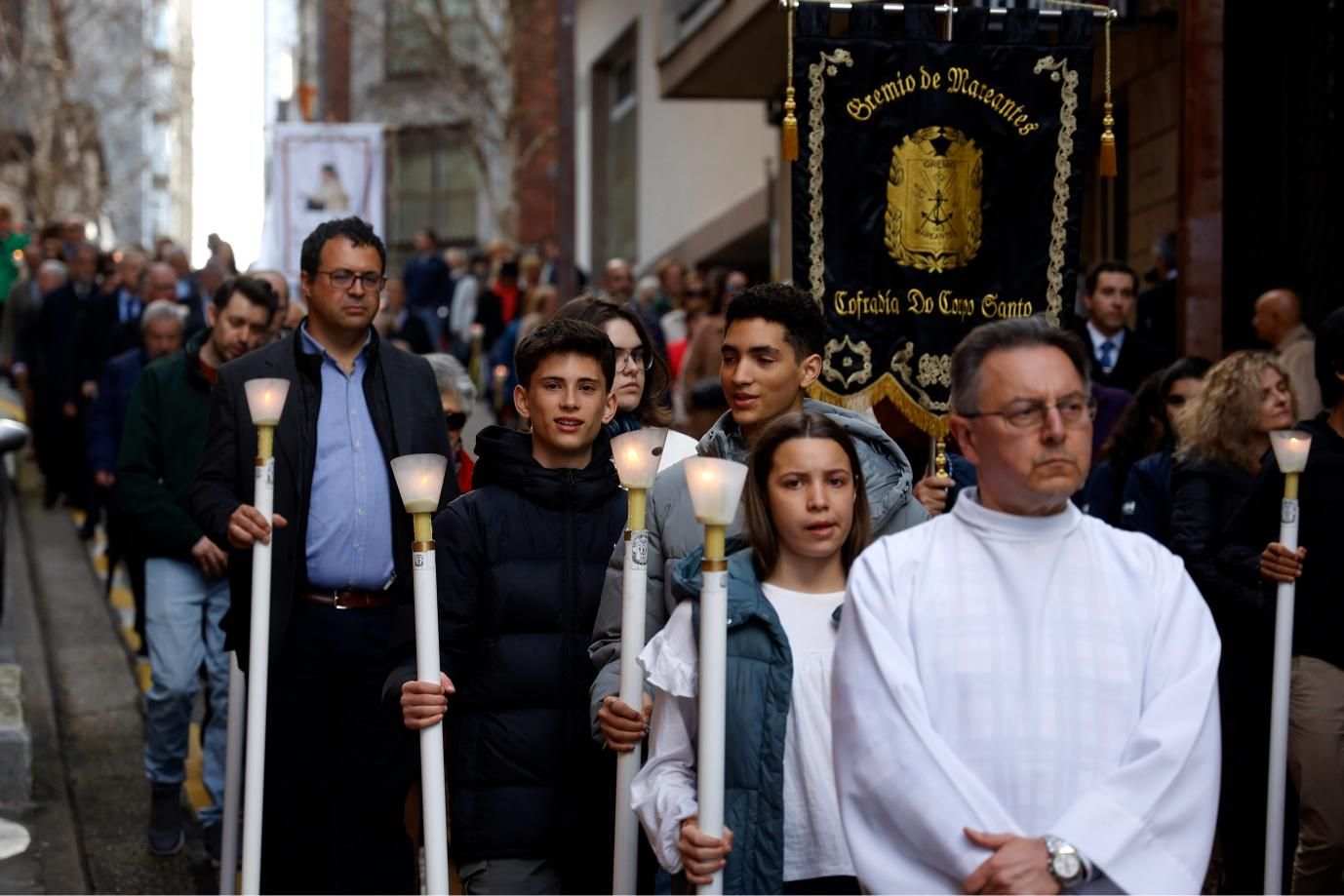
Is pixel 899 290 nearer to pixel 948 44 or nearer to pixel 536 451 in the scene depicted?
pixel 948 44

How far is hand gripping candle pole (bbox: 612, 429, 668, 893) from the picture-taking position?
513cm

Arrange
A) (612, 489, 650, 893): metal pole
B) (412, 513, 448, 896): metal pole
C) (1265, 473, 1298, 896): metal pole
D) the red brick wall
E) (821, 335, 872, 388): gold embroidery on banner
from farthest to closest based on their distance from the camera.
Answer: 1. the red brick wall
2. (821, 335, 872, 388): gold embroidery on banner
3. (1265, 473, 1298, 896): metal pole
4. (612, 489, 650, 893): metal pole
5. (412, 513, 448, 896): metal pole

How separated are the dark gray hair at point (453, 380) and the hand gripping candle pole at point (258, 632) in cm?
201

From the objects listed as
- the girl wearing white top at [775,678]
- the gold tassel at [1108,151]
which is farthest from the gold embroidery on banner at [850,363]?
the girl wearing white top at [775,678]

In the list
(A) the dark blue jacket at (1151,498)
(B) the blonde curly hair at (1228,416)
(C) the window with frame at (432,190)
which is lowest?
(A) the dark blue jacket at (1151,498)

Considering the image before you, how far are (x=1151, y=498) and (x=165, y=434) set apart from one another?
154 inches

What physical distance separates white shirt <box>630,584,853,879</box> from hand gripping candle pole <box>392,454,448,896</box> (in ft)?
1.62

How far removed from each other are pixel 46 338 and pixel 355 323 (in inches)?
478

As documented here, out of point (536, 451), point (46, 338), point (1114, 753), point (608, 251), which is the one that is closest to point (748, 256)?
point (608, 251)

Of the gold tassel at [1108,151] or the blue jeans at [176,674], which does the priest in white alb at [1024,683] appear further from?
the blue jeans at [176,674]

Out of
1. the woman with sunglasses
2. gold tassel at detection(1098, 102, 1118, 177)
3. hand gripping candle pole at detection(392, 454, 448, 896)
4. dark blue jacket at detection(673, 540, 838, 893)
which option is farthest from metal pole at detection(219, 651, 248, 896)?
gold tassel at detection(1098, 102, 1118, 177)

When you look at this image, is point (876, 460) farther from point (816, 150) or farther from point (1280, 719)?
point (816, 150)

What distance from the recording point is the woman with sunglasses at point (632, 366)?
23.6 feet

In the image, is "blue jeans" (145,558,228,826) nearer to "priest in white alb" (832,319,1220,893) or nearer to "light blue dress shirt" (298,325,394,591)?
"light blue dress shirt" (298,325,394,591)
